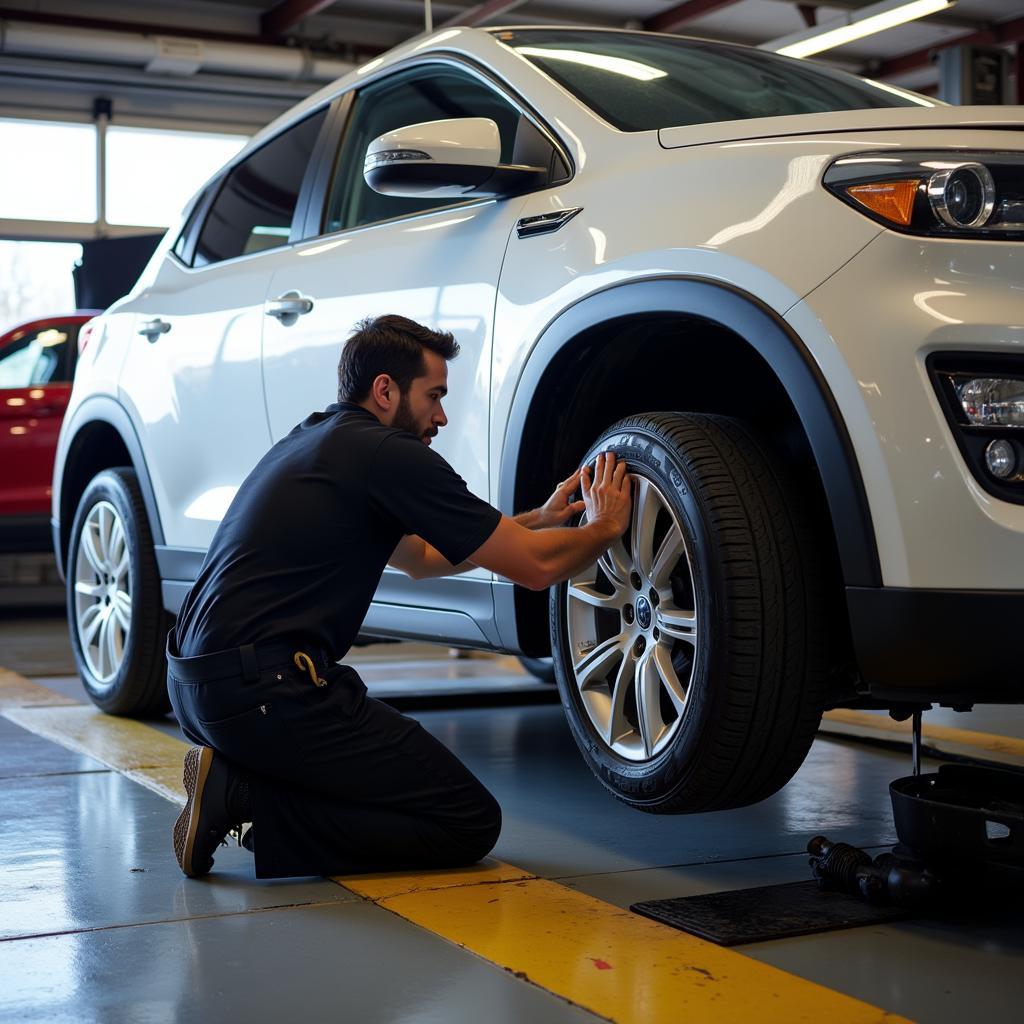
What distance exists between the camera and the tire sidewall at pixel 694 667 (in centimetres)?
→ 237

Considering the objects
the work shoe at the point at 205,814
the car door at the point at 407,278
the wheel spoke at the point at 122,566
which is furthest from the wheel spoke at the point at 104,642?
the work shoe at the point at 205,814

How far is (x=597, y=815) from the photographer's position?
320 centimetres

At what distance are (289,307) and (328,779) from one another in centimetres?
139

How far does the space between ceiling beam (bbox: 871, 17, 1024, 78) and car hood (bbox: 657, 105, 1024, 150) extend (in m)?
11.7

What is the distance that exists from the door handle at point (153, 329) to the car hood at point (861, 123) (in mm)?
2086

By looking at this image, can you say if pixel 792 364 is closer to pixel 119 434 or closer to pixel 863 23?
pixel 119 434

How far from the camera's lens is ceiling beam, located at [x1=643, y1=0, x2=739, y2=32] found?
1339cm

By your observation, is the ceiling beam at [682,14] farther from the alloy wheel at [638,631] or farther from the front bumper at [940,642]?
the front bumper at [940,642]

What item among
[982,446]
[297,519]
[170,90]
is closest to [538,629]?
[297,519]

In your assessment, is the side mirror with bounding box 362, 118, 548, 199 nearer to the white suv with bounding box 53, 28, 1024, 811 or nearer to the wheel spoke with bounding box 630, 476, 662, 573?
the white suv with bounding box 53, 28, 1024, 811

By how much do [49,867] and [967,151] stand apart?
2.01 m

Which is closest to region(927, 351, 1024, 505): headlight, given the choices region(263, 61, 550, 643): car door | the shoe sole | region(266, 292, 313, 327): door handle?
region(263, 61, 550, 643): car door

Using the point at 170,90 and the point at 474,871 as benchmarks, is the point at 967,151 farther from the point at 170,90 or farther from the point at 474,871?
the point at 170,90

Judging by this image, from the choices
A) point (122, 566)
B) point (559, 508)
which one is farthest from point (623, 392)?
point (122, 566)
